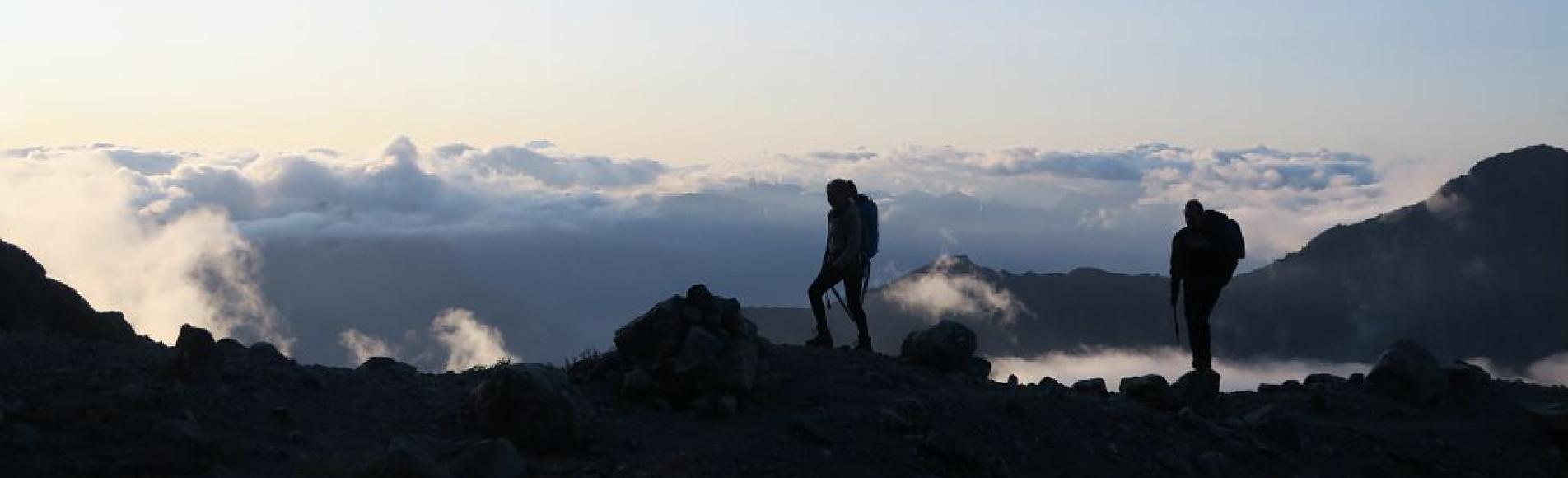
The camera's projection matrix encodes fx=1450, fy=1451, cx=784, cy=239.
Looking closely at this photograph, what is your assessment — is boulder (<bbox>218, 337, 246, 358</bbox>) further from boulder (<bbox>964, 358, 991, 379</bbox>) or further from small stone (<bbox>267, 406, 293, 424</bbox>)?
boulder (<bbox>964, 358, 991, 379</bbox>)

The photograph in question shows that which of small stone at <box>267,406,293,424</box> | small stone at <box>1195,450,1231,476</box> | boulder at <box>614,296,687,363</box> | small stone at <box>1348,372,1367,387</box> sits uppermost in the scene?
boulder at <box>614,296,687,363</box>

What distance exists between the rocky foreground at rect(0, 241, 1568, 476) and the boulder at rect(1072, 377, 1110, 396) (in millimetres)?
42

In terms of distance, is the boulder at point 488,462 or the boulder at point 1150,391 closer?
the boulder at point 488,462

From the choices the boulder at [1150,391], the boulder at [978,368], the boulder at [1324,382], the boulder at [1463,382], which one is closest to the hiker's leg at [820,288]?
the boulder at [978,368]

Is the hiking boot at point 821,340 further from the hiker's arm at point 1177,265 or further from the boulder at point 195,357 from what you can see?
the boulder at point 195,357

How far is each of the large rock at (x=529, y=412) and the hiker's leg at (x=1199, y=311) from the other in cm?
890

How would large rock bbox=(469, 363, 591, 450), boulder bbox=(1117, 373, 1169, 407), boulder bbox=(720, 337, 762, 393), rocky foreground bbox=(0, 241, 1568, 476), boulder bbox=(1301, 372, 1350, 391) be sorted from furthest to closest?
boulder bbox=(1301, 372, 1350, 391) → boulder bbox=(1117, 373, 1169, 407) → boulder bbox=(720, 337, 762, 393) → large rock bbox=(469, 363, 591, 450) → rocky foreground bbox=(0, 241, 1568, 476)

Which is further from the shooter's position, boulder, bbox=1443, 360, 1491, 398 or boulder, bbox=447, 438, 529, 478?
boulder, bbox=1443, 360, 1491, 398

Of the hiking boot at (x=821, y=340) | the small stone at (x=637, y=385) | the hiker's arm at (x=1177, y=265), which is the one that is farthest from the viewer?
the hiking boot at (x=821, y=340)

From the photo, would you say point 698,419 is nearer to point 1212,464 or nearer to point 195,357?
point 195,357

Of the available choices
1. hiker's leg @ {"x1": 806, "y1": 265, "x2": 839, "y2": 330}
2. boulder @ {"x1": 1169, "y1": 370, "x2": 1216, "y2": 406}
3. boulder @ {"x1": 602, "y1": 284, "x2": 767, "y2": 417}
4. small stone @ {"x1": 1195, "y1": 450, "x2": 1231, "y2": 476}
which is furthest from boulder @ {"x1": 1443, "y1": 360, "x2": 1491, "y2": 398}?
boulder @ {"x1": 602, "y1": 284, "x2": 767, "y2": 417}

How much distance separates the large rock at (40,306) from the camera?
67.7ft

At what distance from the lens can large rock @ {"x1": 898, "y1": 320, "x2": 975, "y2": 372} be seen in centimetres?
1839

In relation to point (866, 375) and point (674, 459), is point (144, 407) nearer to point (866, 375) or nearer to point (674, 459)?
point (674, 459)
